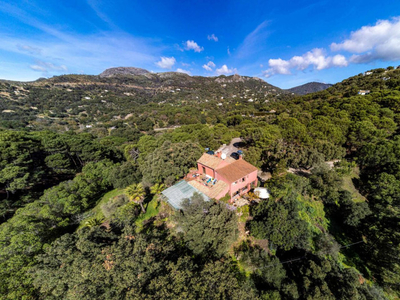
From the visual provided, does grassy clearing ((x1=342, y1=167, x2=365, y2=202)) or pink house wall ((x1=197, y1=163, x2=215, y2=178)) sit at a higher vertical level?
pink house wall ((x1=197, y1=163, x2=215, y2=178))

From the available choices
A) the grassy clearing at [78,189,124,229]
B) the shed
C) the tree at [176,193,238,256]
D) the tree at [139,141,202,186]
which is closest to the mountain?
the tree at [139,141,202,186]

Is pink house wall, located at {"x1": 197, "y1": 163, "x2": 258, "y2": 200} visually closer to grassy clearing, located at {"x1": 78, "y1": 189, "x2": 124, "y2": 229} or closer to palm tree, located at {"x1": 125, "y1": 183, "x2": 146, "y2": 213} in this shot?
palm tree, located at {"x1": 125, "y1": 183, "x2": 146, "y2": 213}

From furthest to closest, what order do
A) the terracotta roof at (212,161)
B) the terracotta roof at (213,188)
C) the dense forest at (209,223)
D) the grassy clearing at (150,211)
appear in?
1. the terracotta roof at (212,161)
2. the grassy clearing at (150,211)
3. the terracotta roof at (213,188)
4. the dense forest at (209,223)

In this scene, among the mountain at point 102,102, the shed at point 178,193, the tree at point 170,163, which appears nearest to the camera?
the shed at point 178,193

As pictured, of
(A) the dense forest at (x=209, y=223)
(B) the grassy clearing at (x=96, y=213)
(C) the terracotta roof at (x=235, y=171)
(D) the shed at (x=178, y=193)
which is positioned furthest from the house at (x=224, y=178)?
(B) the grassy clearing at (x=96, y=213)

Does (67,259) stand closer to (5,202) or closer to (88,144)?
(5,202)

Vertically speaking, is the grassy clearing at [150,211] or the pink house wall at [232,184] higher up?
the pink house wall at [232,184]

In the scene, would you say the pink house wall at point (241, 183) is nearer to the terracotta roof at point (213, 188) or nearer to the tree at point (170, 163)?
the terracotta roof at point (213, 188)
